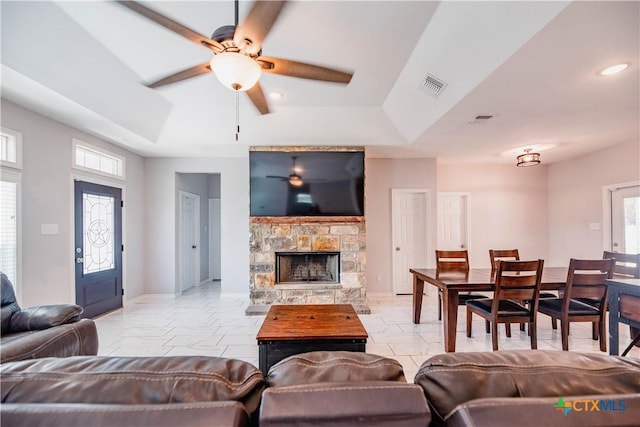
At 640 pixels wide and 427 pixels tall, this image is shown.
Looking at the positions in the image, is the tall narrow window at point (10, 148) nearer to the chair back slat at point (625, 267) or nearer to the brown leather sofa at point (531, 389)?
the brown leather sofa at point (531, 389)

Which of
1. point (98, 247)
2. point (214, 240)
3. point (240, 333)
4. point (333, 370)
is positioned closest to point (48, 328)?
point (240, 333)

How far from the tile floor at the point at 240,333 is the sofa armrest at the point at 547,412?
1.94m

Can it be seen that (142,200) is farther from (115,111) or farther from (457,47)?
(457,47)

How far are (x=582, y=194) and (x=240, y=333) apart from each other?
21.1 ft

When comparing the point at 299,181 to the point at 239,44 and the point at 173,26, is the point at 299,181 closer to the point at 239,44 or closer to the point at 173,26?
the point at 239,44

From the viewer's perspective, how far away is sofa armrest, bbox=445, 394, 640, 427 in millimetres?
683

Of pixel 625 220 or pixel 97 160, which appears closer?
pixel 97 160

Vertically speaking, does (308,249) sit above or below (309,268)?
above

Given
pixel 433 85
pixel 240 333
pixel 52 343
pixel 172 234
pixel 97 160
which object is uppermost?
pixel 433 85

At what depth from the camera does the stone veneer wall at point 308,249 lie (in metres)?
4.58

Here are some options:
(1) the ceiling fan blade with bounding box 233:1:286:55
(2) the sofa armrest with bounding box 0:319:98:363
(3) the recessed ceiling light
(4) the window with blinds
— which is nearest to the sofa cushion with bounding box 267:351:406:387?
(1) the ceiling fan blade with bounding box 233:1:286:55

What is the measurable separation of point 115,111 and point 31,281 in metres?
2.18

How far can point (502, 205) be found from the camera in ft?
19.7

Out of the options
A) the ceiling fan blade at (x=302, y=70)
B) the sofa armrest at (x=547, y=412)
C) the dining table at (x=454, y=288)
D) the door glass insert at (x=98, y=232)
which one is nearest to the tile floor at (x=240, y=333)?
the dining table at (x=454, y=288)
